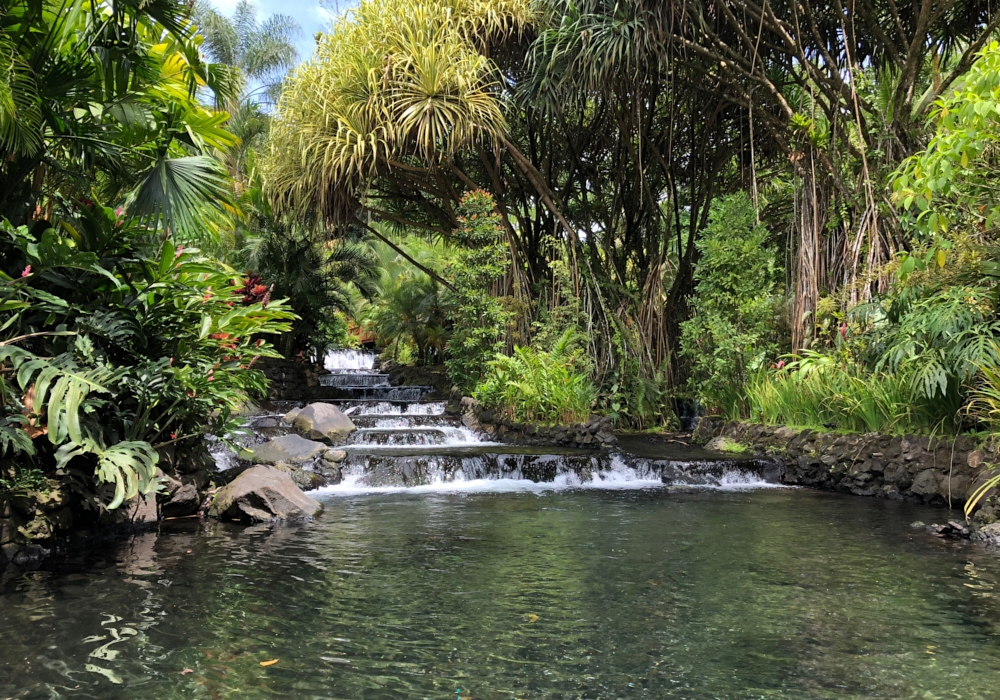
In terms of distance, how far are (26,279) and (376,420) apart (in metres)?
7.61

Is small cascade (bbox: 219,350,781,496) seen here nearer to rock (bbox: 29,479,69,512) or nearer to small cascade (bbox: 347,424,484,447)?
small cascade (bbox: 347,424,484,447)

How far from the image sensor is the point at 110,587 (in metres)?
4.27

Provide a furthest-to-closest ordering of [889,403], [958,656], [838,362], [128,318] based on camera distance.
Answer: [838,362]
[889,403]
[128,318]
[958,656]

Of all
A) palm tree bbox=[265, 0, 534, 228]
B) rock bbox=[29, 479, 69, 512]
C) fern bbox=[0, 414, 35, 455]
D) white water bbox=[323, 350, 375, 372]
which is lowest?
rock bbox=[29, 479, 69, 512]

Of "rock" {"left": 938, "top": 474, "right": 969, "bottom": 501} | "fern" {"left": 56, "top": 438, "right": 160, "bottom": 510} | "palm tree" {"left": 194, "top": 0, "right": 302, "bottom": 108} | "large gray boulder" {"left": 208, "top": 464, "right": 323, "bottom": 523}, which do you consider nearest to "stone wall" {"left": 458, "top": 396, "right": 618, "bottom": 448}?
"rock" {"left": 938, "top": 474, "right": 969, "bottom": 501}

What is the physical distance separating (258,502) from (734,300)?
23.1ft

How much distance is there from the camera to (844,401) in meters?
8.24

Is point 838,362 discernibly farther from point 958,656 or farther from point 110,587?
point 110,587

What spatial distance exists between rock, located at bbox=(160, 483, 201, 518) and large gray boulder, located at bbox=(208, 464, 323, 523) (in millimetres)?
156

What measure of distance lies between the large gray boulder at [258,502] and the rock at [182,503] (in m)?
0.16

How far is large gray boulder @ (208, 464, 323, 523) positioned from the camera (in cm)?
636

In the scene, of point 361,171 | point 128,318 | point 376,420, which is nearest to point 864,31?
point 361,171

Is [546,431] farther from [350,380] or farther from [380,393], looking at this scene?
[350,380]

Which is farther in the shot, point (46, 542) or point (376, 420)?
point (376, 420)
